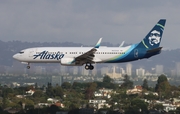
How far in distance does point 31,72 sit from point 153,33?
3647 cm

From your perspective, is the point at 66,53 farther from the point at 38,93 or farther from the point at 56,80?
the point at 38,93

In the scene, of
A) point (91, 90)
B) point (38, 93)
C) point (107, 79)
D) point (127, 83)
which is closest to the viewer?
point (38, 93)

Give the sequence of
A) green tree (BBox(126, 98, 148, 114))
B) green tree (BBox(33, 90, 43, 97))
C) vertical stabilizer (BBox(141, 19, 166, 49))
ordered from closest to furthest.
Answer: vertical stabilizer (BBox(141, 19, 166, 49))
green tree (BBox(126, 98, 148, 114))
green tree (BBox(33, 90, 43, 97))

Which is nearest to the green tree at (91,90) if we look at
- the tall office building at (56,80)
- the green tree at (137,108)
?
the tall office building at (56,80)

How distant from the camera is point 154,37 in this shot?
252 feet

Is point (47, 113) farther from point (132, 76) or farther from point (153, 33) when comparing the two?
point (132, 76)

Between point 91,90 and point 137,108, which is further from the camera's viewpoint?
point 91,90

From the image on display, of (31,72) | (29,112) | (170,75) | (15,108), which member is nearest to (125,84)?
(170,75)

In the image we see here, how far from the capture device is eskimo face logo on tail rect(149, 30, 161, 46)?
76.4 meters

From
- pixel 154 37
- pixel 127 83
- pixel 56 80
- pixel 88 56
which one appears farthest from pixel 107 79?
pixel 88 56

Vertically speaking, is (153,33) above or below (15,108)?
above

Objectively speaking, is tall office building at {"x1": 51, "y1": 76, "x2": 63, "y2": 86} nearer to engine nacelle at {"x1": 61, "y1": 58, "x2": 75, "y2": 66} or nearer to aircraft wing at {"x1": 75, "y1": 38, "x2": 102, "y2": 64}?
aircraft wing at {"x1": 75, "y1": 38, "x2": 102, "y2": 64}

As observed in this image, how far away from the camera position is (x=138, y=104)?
95.1m

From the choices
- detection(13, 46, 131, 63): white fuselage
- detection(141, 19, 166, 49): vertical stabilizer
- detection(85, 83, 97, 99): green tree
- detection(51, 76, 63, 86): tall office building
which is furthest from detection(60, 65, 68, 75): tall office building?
detection(141, 19, 166, 49): vertical stabilizer
